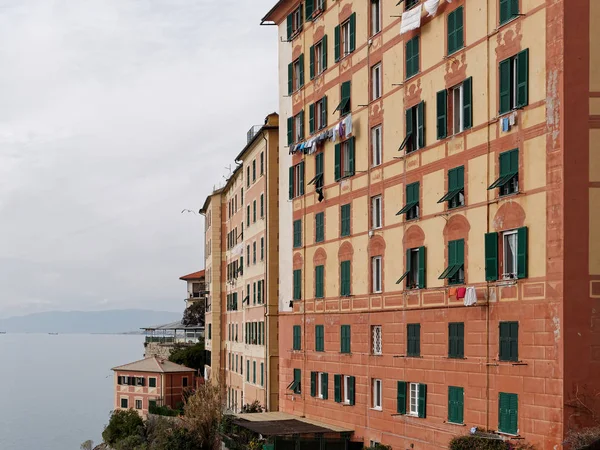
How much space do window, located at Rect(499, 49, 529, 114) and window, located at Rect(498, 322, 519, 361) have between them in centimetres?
669

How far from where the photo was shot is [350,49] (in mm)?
41156

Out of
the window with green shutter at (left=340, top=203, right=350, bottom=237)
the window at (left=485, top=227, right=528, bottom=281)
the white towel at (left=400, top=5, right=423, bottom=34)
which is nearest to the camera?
the window at (left=485, top=227, right=528, bottom=281)

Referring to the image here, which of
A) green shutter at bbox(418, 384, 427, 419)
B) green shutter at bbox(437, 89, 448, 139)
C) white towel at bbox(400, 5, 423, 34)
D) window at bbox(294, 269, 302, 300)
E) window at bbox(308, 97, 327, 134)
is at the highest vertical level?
white towel at bbox(400, 5, 423, 34)

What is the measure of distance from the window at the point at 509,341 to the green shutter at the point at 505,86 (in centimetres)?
670

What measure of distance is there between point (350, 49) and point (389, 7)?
13.9 ft

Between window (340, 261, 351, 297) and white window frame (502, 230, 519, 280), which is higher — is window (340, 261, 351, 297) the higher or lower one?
the lower one

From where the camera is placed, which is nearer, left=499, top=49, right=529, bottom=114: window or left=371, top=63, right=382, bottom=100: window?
left=499, top=49, right=529, bottom=114: window

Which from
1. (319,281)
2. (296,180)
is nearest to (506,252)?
(319,281)

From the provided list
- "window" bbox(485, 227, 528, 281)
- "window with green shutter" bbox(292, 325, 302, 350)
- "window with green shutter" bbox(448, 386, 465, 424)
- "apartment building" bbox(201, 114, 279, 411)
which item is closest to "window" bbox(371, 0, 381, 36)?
"window" bbox(485, 227, 528, 281)

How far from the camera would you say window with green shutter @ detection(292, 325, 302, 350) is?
46925 millimetres

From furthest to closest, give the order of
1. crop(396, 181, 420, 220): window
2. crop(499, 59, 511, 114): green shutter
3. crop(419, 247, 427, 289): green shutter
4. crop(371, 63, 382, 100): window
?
crop(371, 63, 382, 100): window, crop(396, 181, 420, 220): window, crop(419, 247, 427, 289): green shutter, crop(499, 59, 511, 114): green shutter

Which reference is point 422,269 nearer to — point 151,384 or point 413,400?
point 413,400

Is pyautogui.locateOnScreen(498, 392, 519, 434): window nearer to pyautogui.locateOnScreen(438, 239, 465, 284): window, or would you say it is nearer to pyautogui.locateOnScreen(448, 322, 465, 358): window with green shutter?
pyautogui.locateOnScreen(448, 322, 465, 358): window with green shutter

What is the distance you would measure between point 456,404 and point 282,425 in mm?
13506
